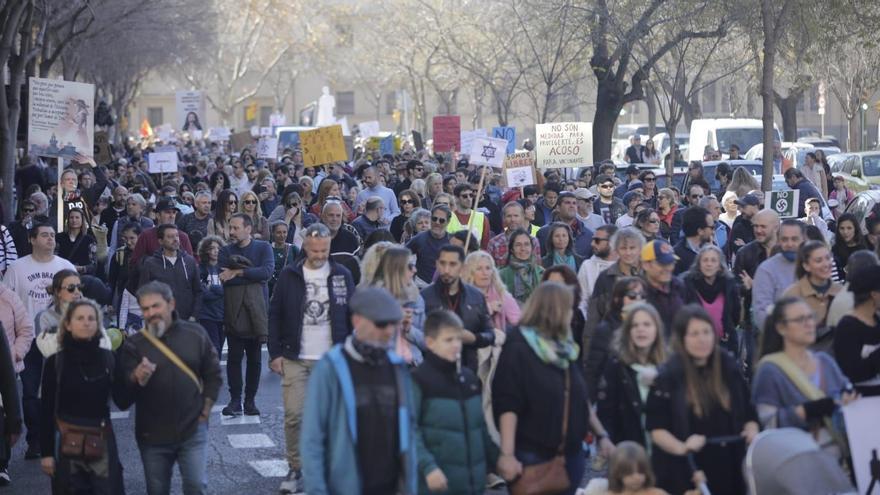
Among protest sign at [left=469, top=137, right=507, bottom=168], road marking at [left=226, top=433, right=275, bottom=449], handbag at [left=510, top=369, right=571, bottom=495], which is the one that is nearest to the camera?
handbag at [left=510, top=369, right=571, bottom=495]

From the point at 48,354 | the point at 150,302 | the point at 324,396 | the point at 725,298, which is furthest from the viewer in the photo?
the point at 725,298

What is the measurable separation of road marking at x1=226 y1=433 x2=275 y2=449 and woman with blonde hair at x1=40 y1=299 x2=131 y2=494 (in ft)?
10.4

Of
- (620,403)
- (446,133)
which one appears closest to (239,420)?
(620,403)

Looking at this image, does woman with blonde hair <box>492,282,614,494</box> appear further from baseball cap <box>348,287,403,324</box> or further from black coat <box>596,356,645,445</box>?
baseball cap <box>348,287,403,324</box>

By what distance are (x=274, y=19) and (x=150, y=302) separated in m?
73.1

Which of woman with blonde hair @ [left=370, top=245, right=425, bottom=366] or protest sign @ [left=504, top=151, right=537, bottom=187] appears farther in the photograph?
protest sign @ [left=504, top=151, right=537, bottom=187]

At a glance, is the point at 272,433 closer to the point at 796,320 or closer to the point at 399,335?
Result: the point at 399,335

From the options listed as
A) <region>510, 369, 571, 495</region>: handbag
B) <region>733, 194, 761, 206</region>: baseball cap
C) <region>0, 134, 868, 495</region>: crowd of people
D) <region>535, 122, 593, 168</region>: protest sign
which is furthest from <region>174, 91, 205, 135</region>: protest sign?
<region>510, 369, 571, 495</region>: handbag

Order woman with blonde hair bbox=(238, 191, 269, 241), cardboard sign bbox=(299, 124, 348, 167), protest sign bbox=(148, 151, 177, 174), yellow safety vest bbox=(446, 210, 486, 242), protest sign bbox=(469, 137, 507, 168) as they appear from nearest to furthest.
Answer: yellow safety vest bbox=(446, 210, 486, 242) → woman with blonde hair bbox=(238, 191, 269, 241) → protest sign bbox=(469, 137, 507, 168) → cardboard sign bbox=(299, 124, 348, 167) → protest sign bbox=(148, 151, 177, 174)

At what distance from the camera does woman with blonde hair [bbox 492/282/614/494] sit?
705 cm

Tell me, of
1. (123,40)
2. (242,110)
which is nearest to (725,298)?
(123,40)

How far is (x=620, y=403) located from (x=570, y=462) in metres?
0.44

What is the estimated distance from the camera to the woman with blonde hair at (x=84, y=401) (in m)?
8.05

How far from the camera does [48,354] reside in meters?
8.88
